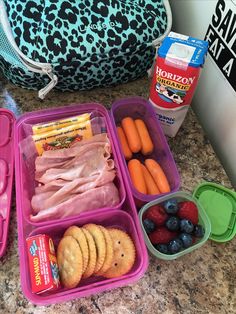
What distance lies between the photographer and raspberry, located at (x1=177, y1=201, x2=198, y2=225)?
599 mm

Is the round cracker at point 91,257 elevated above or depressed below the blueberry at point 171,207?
below

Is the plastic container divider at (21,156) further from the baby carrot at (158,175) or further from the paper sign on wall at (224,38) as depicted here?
the paper sign on wall at (224,38)

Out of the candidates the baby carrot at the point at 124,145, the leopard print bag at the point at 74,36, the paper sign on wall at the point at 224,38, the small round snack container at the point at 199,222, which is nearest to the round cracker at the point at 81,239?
the small round snack container at the point at 199,222

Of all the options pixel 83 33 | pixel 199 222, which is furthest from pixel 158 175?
pixel 83 33

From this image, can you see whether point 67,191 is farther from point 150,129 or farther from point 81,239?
point 150,129

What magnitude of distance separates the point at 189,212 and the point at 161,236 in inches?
2.7

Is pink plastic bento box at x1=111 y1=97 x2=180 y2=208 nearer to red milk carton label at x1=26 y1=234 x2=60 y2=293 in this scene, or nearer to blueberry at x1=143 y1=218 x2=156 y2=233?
blueberry at x1=143 y1=218 x2=156 y2=233

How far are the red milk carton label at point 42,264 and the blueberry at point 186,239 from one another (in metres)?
0.23

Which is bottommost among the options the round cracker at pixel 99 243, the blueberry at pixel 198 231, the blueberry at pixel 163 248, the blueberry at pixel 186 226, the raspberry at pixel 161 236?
the blueberry at pixel 163 248

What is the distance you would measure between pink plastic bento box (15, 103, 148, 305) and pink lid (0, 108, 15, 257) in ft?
0.11

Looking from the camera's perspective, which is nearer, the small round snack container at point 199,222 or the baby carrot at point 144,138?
the small round snack container at point 199,222

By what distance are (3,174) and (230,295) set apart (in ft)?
1.65

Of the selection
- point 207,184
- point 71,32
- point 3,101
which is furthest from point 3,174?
point 207,184

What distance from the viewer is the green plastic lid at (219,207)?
640 mm
